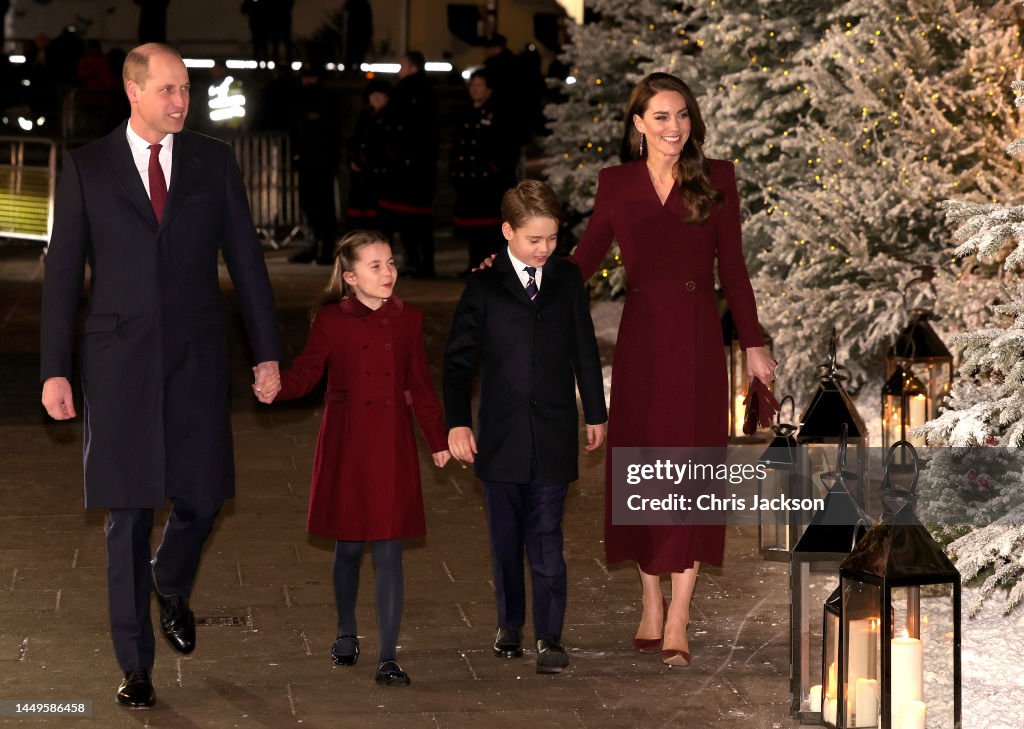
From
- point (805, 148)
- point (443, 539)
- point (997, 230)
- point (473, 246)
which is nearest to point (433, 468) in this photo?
point (443, 539)

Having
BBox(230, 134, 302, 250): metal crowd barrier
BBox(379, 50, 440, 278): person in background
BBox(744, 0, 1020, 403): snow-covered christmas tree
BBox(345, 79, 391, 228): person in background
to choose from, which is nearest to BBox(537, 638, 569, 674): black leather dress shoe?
BBox(744, 0, 1020, 403): snow-covered christmas tree

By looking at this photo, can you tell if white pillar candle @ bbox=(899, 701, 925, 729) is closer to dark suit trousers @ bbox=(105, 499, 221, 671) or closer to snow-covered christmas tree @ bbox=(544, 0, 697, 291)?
dark suit trousers @ bbox=(105, 499, 221, 671)

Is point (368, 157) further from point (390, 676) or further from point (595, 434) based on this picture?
point (390, 676)

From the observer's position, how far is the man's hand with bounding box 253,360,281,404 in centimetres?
608

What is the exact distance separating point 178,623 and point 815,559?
233 cm

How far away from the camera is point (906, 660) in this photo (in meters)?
4.98

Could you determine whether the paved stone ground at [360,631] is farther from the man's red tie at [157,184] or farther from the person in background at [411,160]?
the person in background at [411,160]

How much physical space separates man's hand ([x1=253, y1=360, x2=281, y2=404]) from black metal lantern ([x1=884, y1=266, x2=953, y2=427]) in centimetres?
353

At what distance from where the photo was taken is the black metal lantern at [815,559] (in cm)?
543

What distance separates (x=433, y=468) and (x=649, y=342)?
3554 mm

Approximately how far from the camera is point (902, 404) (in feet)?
27.6

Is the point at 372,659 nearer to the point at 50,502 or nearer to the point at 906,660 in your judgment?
the point at 906,660

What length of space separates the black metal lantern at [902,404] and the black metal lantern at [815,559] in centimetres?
288

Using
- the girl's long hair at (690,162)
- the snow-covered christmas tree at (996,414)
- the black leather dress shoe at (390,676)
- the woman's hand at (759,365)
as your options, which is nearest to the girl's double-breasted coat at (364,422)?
the black leather dress shoe at (390,676)
